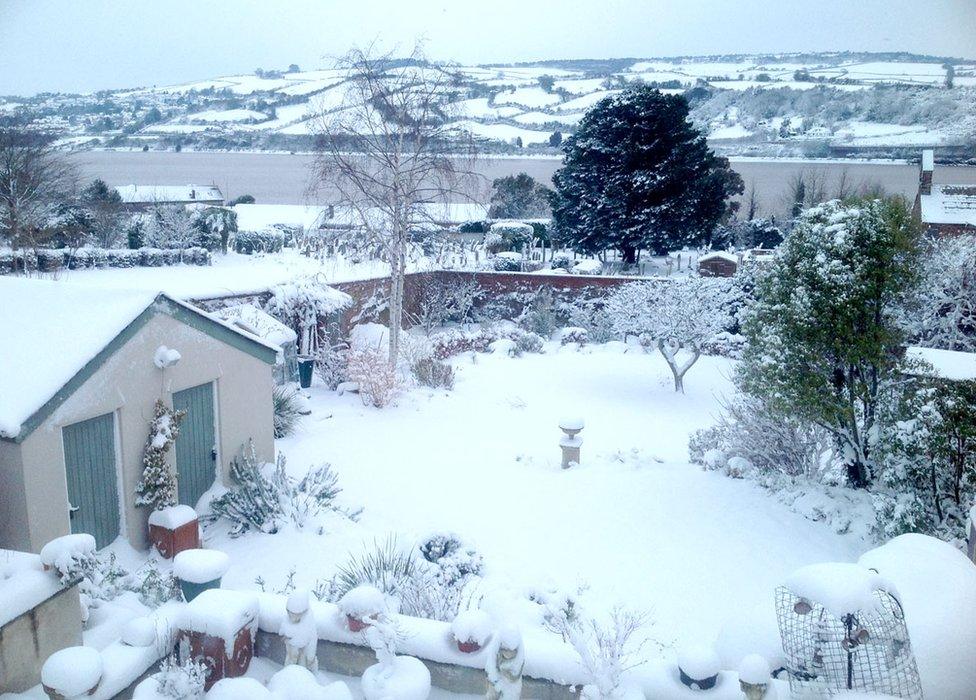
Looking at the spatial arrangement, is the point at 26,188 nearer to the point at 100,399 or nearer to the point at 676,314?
the point at 100,399

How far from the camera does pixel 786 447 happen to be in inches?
337

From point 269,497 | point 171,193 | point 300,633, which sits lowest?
point 269,497

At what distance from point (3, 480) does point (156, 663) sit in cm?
312

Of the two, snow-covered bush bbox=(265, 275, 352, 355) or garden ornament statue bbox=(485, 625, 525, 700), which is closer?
garden ornament statue bbox=(485, 625, 525, 700)

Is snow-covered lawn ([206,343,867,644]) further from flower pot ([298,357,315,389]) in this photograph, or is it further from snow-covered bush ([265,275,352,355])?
snow-covered bush ([265,275,352,355])

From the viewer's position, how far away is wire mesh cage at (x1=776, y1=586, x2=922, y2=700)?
2986 mm

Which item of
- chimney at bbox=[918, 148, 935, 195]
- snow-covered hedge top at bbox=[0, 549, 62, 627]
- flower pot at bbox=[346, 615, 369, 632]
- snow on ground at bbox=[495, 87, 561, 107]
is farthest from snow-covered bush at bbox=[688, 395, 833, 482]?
snow on ground at bbox=[495, 87, 561, 107]

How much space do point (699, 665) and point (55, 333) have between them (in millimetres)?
5796

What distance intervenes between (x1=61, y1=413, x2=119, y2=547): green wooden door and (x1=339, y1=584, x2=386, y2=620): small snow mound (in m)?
3.69

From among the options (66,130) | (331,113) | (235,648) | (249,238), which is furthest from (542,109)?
(235,648)

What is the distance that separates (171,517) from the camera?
6477 millimetres

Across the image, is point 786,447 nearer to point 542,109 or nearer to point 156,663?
point 156,663

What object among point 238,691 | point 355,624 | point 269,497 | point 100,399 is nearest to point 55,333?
point 100,399

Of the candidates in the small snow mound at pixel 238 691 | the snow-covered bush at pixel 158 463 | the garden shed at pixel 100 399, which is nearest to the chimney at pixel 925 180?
the garden shed at pixel 100 399
